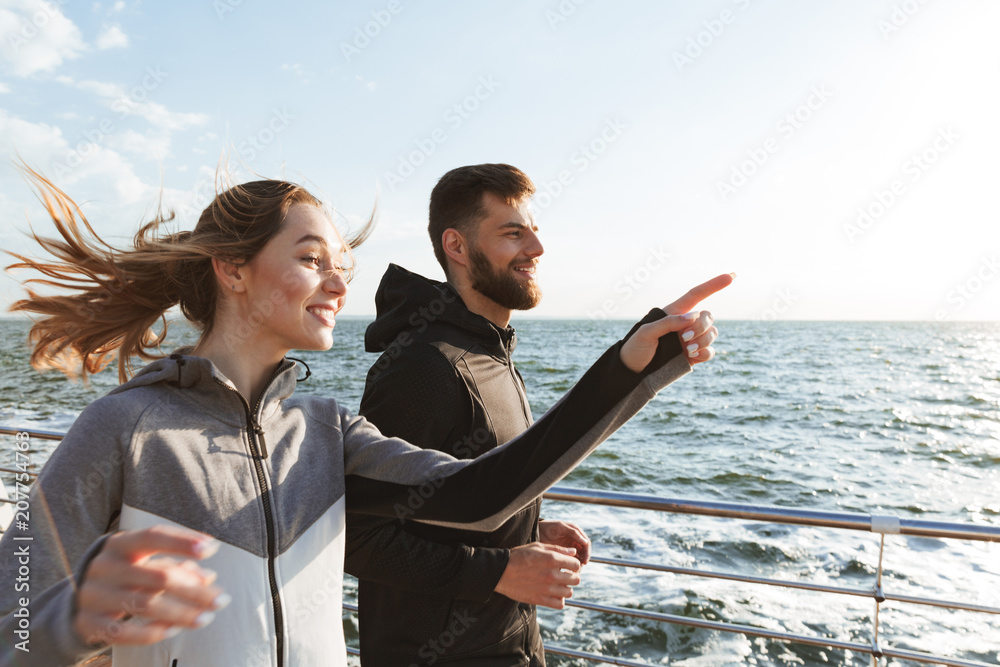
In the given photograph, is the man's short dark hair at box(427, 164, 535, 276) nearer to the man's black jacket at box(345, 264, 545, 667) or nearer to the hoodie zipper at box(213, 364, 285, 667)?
the man's black jacket at box(345, 264, 545, 667)

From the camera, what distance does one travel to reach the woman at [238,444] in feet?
3.38

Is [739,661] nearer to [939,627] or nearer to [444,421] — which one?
[939,627]

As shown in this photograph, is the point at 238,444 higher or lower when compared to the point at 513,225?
lower

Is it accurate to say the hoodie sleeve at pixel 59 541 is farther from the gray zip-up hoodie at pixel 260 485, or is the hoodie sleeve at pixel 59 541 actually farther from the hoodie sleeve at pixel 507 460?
the hoodie sleeve at pixel 507 460

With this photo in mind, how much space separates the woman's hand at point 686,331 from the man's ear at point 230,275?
829 mm

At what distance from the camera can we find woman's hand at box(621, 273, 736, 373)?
1215mm

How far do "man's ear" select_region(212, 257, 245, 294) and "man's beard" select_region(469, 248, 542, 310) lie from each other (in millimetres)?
902

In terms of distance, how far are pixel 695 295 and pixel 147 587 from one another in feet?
3.30

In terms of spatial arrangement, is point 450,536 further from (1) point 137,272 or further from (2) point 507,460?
(1) point 137,272

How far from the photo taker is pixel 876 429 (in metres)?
16.0

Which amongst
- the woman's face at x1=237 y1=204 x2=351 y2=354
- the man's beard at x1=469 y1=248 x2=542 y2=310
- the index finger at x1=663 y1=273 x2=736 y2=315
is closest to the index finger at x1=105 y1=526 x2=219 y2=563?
the woman's face at x1=237 y1=204 x2=351 y2=354

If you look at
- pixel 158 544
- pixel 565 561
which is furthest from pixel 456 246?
pixel 158 544

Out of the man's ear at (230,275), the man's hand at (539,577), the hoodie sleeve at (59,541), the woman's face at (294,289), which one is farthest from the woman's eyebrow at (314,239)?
the man's hand at (539,577)

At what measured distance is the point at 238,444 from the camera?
50.6 inches
